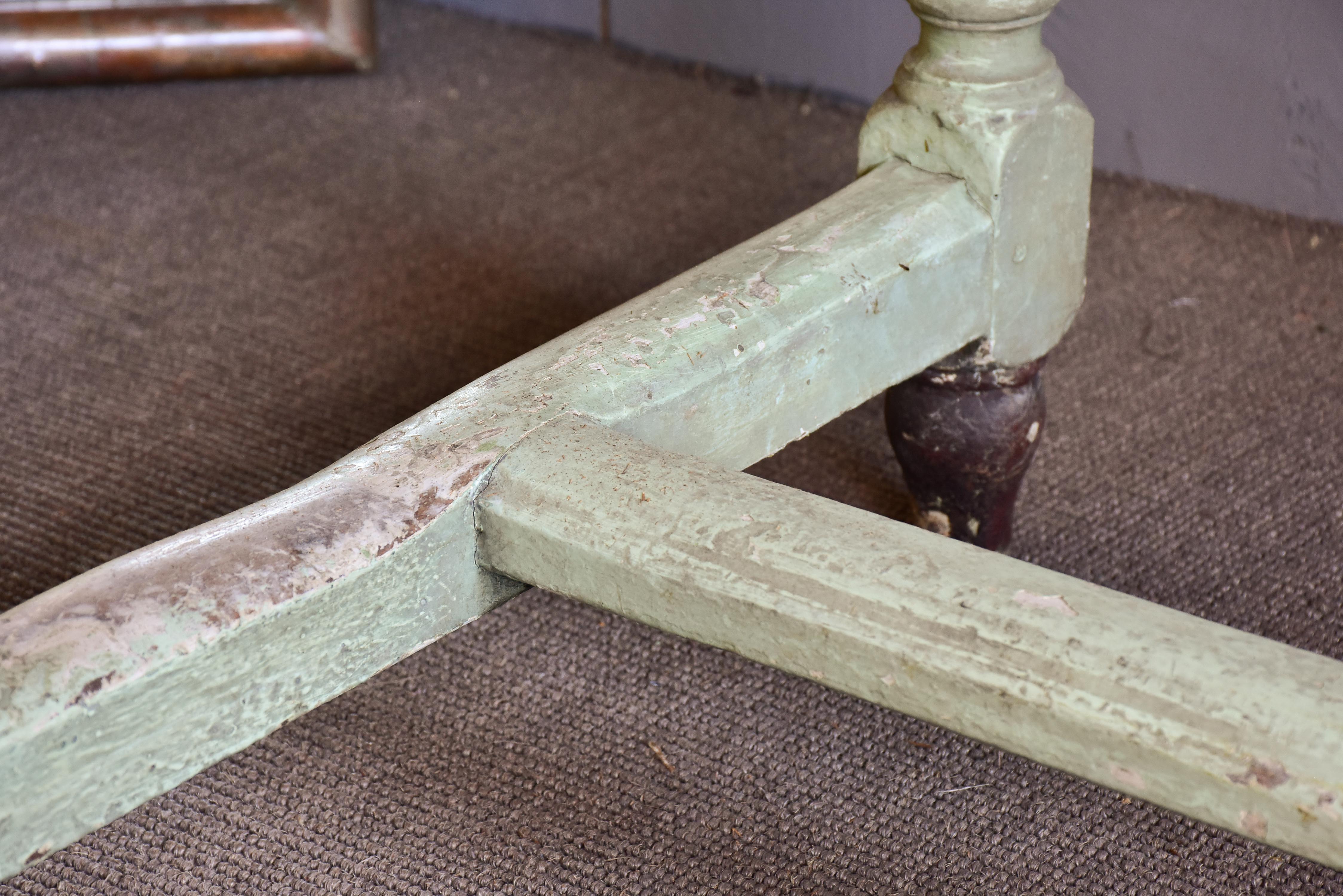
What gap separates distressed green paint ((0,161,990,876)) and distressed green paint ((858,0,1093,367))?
2 centimetres

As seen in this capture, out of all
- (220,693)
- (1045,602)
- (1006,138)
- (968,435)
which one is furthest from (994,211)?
(220,693)

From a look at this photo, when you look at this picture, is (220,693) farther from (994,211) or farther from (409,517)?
(994,211)

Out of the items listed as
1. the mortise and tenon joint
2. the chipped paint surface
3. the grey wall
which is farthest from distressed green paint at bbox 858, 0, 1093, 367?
the grey wall

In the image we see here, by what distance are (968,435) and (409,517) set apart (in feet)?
1.36

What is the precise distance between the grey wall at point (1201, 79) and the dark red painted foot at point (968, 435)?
61cm

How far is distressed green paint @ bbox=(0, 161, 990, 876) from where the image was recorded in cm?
48

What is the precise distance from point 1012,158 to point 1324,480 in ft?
1.33

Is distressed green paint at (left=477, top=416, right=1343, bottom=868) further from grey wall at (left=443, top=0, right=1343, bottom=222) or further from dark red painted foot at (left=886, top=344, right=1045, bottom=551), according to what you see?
grey wall at (left=443, top=0, right=1343, bottom=222)

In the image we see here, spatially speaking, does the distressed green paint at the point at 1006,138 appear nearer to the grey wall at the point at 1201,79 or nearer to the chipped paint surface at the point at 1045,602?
the chipped paint surface at the point at 1045,602

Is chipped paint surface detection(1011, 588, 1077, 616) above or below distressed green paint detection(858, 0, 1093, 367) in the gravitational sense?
below

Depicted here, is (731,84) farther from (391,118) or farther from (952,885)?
(952,885)

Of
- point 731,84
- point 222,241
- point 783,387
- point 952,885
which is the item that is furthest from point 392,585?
point 731,84

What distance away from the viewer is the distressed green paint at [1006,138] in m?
0.75

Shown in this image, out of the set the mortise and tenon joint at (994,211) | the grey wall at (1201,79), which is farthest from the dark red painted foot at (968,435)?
the grey wall at (1201,79)
